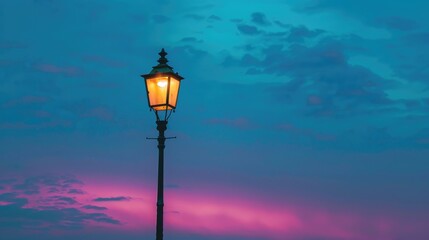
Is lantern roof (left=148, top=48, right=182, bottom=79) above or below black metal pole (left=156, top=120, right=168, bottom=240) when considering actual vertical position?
above

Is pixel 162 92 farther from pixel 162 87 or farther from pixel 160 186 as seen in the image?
pixel 160 186

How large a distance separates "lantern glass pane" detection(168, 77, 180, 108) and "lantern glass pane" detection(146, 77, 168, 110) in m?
0.12

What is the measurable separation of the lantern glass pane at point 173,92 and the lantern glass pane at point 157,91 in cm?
12

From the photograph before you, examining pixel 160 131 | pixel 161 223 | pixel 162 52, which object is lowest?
pixel 161 223

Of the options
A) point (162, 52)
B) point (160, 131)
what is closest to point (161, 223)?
point (160, 131)

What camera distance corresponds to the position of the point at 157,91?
26219 millimetres

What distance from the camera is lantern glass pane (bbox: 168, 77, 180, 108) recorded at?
1030 inches

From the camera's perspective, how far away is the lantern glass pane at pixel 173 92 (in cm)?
2616

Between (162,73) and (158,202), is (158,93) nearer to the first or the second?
(162,73)

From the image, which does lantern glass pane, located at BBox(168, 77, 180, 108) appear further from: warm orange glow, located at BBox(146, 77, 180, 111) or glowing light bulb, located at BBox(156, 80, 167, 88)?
glowing light bulb, located at BBox(156, 80, 167, 88)

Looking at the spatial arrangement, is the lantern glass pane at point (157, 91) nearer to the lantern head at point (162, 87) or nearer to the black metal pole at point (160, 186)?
the lantern head at point (162, 87)

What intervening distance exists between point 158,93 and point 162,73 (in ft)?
1.48

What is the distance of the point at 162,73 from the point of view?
2614cm

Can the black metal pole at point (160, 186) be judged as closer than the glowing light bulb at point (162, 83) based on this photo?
Yes
